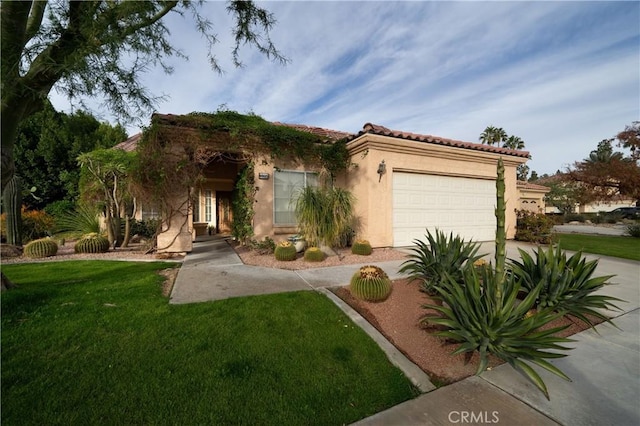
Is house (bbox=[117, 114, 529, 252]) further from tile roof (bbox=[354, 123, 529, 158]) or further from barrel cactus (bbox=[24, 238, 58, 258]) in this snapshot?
barrel cactus (bbox=[24, 238, 58, 258])

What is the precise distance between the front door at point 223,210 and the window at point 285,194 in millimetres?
6559

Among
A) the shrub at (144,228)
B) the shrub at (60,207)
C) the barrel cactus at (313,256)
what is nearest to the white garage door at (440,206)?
the barrel cactus at (313,256)

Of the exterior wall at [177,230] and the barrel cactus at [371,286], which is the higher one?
the exterior wall at [177,230]

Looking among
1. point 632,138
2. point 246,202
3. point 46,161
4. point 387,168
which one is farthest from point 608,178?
point 46,161

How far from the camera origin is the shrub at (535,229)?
10.9 m

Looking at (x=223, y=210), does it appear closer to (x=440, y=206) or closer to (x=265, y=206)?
(x=265, y=206)

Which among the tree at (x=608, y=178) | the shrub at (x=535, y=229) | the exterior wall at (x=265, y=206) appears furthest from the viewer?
the tree at (x=608, y=178)

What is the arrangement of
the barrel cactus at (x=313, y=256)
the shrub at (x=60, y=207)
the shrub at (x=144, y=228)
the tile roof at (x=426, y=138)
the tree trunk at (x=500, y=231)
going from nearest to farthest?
the tree trunk at (x=500, y=231) < the barrel cactus at (x=313, y=256) < the tile roof at (x=426, y=138) < the shrub at (x=144, y=228) < the shrub at (x=60, y=207)

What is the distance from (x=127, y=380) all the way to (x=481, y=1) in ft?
32.2

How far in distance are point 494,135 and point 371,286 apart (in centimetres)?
4100

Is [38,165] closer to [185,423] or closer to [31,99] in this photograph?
[31,99]

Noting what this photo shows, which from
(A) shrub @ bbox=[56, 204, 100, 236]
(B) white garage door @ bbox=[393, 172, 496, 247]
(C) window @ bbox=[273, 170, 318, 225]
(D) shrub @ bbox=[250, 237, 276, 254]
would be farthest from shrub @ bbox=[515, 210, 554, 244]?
(A) shrub @ bbox=[56, 204, 100, 236]

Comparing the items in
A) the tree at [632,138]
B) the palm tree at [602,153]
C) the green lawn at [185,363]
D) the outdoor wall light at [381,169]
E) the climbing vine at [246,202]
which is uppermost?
the palm tree at [602,153]

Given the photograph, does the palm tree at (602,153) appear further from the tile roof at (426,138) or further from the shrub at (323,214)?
the shrub at (323,214)
